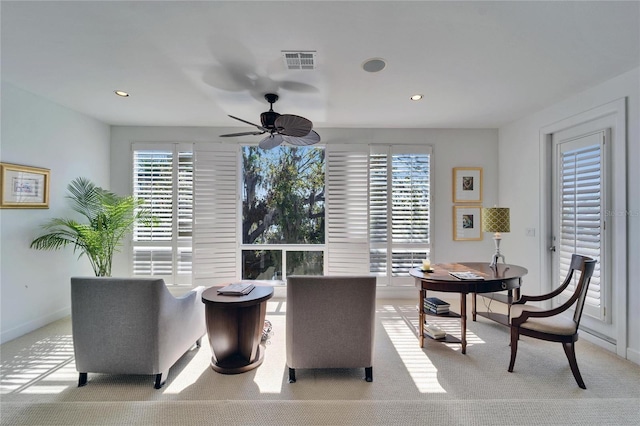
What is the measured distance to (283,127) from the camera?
262cm

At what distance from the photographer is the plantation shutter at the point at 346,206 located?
439cm

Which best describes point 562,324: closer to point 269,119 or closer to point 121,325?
point 269,119

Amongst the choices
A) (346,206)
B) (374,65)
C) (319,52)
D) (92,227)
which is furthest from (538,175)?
(92,227)

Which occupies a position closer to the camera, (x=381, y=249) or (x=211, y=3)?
(x=211, y=3)

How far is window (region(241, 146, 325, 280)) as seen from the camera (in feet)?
14.7

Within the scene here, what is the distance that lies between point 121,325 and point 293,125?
7.13ft

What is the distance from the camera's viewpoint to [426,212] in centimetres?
442

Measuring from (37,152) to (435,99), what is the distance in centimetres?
482

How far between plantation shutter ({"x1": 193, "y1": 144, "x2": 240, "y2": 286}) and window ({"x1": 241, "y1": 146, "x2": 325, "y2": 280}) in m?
0.17

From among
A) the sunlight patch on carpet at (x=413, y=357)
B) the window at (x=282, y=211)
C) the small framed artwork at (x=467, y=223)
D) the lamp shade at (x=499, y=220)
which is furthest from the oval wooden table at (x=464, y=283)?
the window at (x=282, y=211)

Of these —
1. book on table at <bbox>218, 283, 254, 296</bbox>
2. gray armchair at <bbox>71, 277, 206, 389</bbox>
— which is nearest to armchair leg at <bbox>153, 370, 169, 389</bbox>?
gray armchair at <bbox>71, 277, 206, 389</bbox>

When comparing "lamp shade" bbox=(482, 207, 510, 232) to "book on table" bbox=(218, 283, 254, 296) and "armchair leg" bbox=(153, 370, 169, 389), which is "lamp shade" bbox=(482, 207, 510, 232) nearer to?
"book on table" bbox=(218, 283, 254, 296)

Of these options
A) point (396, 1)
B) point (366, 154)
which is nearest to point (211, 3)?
point (396, 1)

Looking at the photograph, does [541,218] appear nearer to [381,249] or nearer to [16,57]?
[381,249]
